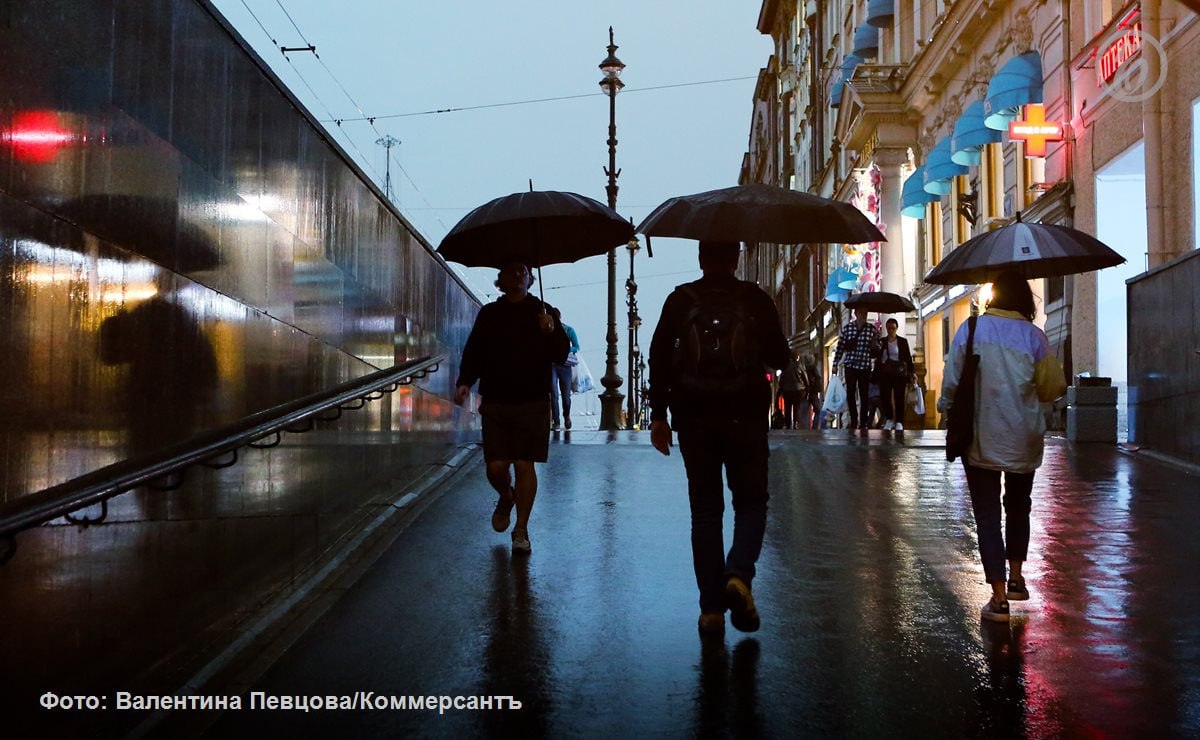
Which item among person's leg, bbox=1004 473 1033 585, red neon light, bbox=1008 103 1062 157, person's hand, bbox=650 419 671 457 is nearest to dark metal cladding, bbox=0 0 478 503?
person's hand, bbox=650 419 671 457

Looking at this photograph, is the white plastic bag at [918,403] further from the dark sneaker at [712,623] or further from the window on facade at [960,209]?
the dark sneaker at [712,623]

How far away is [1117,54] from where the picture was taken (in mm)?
22812

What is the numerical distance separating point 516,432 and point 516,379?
334 mm

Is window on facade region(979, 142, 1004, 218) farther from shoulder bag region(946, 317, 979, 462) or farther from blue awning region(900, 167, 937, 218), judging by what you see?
shoulder bag region(946, 317, 979, 462)

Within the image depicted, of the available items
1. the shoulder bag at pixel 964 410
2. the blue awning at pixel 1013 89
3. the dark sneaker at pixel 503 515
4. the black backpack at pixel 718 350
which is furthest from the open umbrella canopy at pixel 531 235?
the blue awning at pixel 1013 89

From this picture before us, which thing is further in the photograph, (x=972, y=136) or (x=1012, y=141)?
(x=1012, y=141)

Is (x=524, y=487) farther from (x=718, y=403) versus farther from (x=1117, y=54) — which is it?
(x=1117, y=54)

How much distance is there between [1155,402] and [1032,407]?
926 cm

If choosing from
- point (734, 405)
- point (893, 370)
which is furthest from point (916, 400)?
point (734, 405)

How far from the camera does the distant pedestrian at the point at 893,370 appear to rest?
70.8ft

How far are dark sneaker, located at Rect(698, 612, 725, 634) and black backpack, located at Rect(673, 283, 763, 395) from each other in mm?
1020

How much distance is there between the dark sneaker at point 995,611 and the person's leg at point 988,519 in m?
0.11

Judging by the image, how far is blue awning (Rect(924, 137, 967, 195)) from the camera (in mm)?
31891

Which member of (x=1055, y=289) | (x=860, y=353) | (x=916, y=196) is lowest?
(x=860, y=353)
